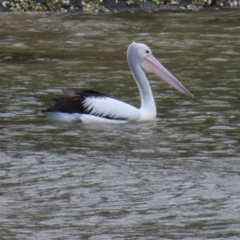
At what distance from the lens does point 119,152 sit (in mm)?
7840

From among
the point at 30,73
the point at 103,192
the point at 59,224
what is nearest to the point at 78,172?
the point at 103,192

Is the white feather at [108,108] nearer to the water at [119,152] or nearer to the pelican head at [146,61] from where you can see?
the water at [119,152]

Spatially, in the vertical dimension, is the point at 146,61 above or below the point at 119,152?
above

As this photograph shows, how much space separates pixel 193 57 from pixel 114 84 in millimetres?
2655

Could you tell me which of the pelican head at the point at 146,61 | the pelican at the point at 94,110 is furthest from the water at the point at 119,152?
the pelican head at the point at 146,61

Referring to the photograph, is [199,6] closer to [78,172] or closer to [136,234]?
[78,172]

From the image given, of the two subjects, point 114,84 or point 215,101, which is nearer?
point 215,101

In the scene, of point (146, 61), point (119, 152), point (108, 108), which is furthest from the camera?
point (146, 61)

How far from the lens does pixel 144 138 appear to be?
27.9 ft

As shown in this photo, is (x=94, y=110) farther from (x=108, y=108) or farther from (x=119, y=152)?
(x=119, y=152)

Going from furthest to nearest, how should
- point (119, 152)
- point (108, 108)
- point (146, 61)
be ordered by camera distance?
point (146, 61) < point (108, 108) < point (119, 152)

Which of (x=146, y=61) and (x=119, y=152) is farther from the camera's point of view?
(x=146, y=61)

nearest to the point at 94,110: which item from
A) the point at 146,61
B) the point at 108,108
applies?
the point at 108,108

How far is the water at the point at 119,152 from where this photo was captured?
19.2ft
